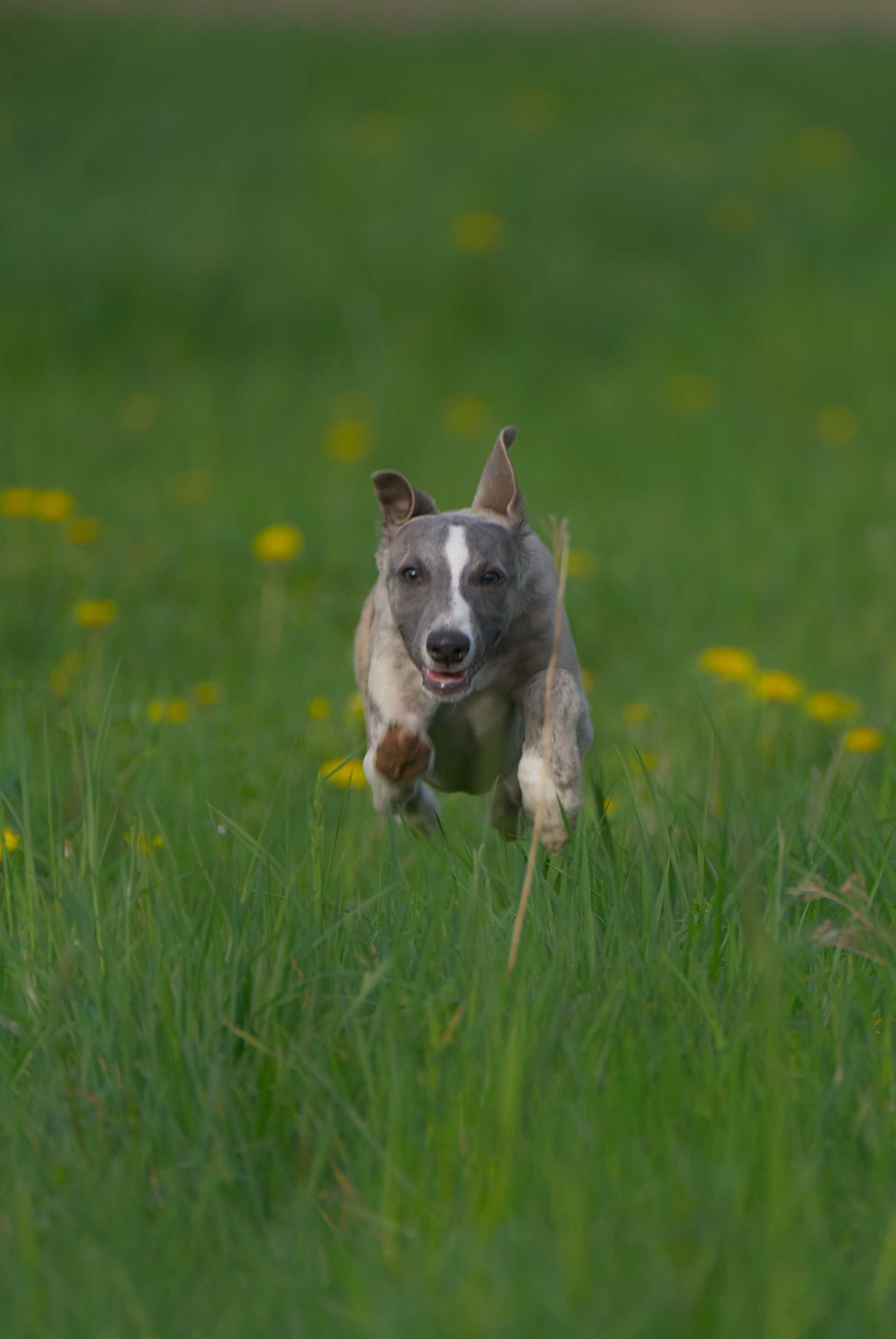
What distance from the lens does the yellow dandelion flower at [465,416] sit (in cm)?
1060

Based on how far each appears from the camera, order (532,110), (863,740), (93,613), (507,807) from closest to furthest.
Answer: (507,807), (863,740), (93,613), (532,110)

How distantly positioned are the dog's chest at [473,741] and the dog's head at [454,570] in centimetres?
13

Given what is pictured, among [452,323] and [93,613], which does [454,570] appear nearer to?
[93,613]

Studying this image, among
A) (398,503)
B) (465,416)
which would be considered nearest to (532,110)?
(465,416)

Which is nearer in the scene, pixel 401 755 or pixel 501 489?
pixel 401 755

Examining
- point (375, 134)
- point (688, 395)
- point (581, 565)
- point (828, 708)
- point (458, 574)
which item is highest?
point (375, 134)

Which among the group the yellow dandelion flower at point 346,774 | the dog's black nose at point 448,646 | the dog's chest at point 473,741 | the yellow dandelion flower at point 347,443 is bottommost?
the yellow dandelion flower at point 346,774

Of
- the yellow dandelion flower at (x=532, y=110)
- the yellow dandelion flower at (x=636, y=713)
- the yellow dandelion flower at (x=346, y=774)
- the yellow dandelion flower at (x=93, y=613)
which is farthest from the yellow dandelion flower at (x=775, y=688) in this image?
the yellow dandelion flower at (x=532, y=110)

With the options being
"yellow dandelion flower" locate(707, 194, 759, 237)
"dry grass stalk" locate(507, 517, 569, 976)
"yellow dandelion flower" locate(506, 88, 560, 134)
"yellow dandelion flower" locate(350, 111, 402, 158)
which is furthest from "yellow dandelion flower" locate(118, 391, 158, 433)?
"dry grass stalk" locate(507, 517, 569, 976)

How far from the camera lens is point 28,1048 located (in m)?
2.63

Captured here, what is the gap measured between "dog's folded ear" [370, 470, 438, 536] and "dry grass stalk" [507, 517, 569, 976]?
353 millimetres

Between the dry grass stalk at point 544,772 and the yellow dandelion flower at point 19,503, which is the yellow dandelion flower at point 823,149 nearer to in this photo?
the yellow dandelion flower at point 19,503

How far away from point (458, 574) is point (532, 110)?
16.2 m

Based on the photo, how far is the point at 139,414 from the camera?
36.0 feet
